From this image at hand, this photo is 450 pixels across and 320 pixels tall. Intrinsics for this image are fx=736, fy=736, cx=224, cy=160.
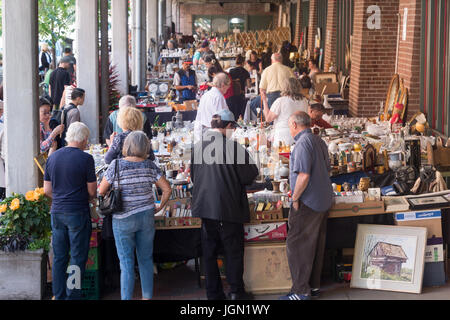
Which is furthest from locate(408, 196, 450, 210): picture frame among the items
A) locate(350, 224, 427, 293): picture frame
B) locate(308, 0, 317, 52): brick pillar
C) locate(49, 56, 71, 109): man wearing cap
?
locate(308, 0, 317, 52): brick pillar

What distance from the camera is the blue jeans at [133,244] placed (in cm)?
556

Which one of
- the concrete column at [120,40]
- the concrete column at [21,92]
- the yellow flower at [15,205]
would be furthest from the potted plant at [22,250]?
the concrete column at [120,40]

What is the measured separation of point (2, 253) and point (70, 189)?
89 cm

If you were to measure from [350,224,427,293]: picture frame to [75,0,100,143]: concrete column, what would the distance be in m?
5.35

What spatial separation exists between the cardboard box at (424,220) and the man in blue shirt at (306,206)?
74cm

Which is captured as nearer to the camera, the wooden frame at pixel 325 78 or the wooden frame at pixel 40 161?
the wooden frame at pixel 40 161

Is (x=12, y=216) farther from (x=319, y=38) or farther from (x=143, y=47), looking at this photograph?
(x=319, y=38)

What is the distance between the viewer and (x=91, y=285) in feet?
20.2

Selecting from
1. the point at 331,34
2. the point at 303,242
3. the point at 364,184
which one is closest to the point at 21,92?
the point at 303,242

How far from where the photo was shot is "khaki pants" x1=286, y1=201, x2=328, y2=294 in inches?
236

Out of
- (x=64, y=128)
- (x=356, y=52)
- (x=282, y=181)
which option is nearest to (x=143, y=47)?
(x=356, y=52)

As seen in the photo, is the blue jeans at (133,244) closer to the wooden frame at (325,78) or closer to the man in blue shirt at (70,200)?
the man in blue shirt at (70,200)

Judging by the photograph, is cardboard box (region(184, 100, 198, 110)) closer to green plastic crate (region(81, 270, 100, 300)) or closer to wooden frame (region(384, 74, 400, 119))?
wooden frame (region(384, 74, 400, 119))

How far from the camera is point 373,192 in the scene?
6508 mm
